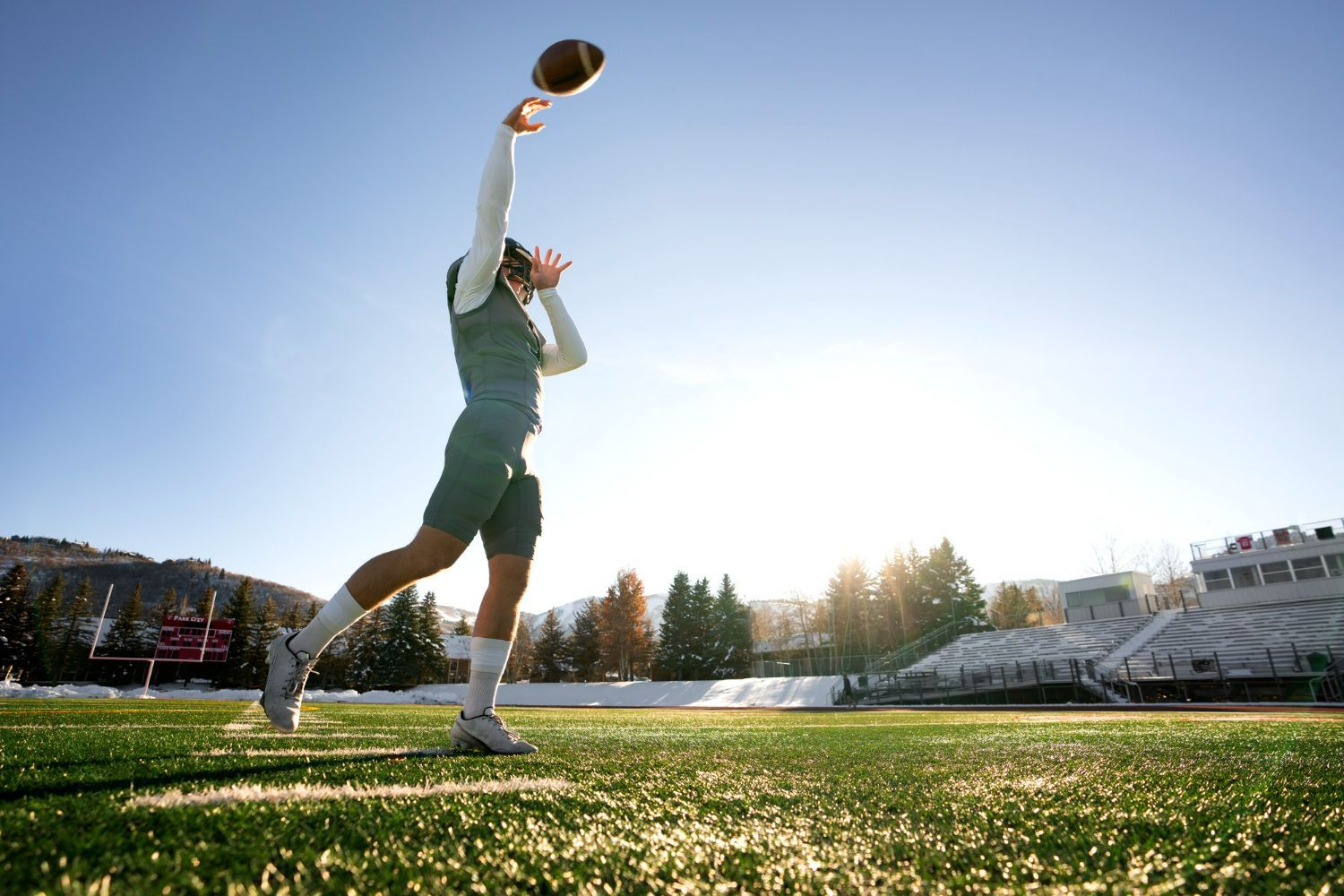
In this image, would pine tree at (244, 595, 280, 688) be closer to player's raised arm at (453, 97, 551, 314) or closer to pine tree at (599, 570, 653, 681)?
pine tree at (599, 570, 653, 681)

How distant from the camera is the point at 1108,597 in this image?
121 feet

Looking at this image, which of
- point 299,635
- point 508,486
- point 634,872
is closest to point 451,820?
point 634,872

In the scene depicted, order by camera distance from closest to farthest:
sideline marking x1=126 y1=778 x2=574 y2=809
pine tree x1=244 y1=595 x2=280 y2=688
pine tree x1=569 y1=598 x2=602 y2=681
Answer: sideline marking x1=126 y1=778 x2=574 y2=809, pine tree x1=244 y1=595 x2=280 y2=688, pine tree x1=569 y1=598 x2=602 y2=681

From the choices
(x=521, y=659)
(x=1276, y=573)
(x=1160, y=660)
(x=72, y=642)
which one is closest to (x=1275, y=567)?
(x=1276, y=573)

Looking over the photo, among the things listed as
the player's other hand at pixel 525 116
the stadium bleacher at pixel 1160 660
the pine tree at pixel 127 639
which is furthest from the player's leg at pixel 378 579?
the pine tree at pixel 127 639

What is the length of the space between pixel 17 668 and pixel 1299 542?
83210 mm

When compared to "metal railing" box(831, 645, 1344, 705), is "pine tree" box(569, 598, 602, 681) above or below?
above

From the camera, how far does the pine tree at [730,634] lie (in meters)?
47.4

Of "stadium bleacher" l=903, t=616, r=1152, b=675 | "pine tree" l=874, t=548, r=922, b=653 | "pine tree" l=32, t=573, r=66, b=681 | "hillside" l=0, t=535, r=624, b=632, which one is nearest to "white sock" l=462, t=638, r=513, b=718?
"stadium bleacher" l=903, t=616, r=1152, b=675

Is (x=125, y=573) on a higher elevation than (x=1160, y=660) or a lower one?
higher

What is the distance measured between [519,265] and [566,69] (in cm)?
121

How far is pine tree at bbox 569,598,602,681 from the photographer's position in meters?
50.9

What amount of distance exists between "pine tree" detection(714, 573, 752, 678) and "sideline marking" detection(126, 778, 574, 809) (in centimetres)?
4734

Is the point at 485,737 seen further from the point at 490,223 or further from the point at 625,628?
the point at 625,628
